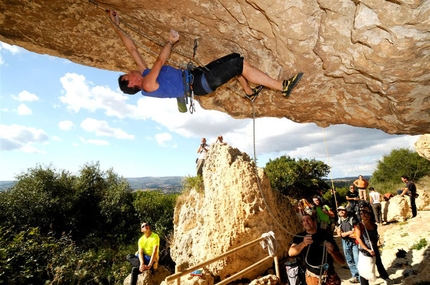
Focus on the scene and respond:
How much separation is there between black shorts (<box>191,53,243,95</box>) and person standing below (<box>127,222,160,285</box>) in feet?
15.9

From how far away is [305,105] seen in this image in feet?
16.1

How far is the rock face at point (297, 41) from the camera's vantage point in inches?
103

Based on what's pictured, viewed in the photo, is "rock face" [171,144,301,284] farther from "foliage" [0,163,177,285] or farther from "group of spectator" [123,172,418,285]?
"foliage" [0,163,177,285]

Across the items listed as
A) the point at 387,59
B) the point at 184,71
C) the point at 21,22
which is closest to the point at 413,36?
the point at 387,59

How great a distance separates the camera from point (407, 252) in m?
8.34

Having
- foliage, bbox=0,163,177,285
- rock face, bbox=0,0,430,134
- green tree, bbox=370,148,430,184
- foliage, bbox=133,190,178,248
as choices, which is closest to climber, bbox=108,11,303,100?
rock face, bbox=0,0,430,134

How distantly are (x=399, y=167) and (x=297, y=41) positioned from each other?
35660 millimetres

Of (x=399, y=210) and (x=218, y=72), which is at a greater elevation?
(x=218, y=72)

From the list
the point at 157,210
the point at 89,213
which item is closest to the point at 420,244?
the point at 157,210

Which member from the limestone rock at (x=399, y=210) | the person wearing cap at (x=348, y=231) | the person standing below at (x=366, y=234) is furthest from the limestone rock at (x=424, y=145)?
the person wearing cap at (x=348, y=231)

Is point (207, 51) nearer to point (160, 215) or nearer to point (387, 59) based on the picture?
point (387, 59)

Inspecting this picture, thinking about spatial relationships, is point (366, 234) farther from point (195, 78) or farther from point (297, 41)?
point (195, 78)

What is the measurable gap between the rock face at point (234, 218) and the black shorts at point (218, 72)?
3.91m

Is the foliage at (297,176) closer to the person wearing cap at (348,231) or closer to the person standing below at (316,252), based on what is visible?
the person wearing cap at (348,231)
